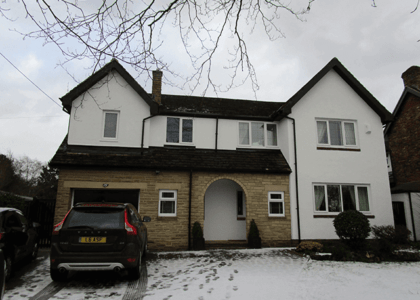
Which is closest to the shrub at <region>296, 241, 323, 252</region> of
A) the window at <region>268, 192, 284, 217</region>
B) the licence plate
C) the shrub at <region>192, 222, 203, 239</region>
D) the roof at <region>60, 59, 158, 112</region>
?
the window at <region>268, 192, 284, 217</region>

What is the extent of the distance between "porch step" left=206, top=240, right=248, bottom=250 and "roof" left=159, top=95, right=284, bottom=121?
5954 millimetres

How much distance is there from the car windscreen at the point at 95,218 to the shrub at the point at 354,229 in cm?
764

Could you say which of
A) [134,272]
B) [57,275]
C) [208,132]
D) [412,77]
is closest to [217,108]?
[208,132]

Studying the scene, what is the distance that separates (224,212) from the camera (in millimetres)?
13023

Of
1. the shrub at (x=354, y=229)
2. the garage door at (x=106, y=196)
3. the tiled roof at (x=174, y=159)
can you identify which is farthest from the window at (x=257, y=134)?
the garage door at (x=106, y=196)

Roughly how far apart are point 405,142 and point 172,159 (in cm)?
1423

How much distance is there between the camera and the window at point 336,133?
1298cm

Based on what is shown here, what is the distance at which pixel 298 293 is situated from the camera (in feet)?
18.1

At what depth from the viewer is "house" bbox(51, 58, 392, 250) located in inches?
447

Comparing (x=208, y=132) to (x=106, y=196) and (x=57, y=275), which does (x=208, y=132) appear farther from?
(x=57, y=275)

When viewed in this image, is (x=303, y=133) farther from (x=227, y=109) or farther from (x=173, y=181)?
(x=173, y=181)

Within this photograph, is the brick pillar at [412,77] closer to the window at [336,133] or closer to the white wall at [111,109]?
the window at [336,133]

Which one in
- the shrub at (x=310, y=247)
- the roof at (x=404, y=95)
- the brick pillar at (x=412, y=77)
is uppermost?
the brick pillar at (x=412, y=77)

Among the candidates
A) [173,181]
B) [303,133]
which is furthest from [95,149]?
[303,133]
